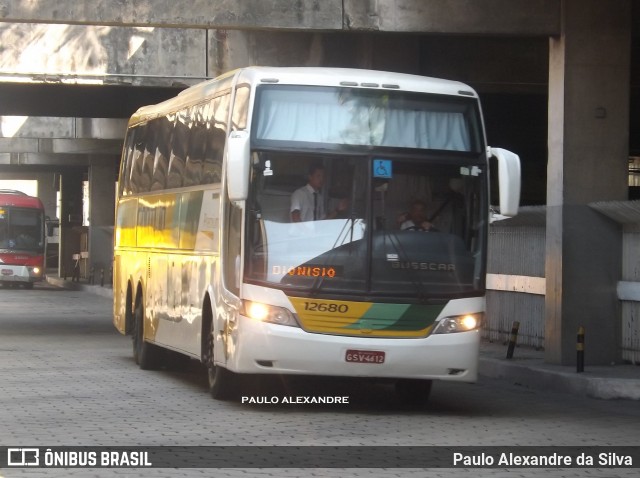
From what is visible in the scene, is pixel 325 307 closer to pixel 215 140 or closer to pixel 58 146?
pixel 215 140

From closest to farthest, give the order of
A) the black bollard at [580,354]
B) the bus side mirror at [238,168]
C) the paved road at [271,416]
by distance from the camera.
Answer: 1. the paved road at [271,416]
2. the bus side mirror at [238,168]
3. the black bollard at [580,354]

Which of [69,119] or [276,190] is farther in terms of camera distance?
[69,119]

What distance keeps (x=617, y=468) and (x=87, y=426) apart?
14.3 ft

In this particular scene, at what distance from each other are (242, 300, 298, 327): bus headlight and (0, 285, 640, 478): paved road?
0.84m

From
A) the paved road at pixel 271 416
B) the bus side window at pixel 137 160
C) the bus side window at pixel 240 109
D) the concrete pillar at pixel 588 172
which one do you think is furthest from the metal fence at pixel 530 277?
the bus side window at pixel 240 109

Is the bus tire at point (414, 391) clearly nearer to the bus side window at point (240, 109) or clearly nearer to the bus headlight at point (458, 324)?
the bus headlight at point (458, 324)

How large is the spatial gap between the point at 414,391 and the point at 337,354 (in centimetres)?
189

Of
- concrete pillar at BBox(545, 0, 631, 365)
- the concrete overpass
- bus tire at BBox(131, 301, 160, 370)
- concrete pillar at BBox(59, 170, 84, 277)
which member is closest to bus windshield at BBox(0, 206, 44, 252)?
concrete pillar at BBox(59, 170, 84, 277)

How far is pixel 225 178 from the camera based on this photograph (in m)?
14.6

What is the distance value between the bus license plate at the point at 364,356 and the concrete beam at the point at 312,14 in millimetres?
7007

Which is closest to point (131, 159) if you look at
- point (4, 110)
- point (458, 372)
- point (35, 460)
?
point (458, 372)

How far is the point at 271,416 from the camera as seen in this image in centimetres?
1361

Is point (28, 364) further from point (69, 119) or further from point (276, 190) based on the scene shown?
point (69, 119)

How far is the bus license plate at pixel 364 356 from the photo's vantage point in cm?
1367
